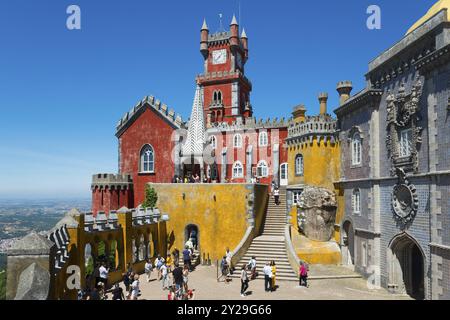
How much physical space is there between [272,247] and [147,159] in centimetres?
1498

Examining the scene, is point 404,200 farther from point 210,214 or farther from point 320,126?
point 210,214

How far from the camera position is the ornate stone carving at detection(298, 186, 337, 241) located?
2667cm

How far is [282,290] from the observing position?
19.2 metres

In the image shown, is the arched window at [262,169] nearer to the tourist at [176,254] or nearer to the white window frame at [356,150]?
the white window frame at [356,150]

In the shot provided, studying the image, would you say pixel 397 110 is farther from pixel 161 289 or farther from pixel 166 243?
pixel 166 243

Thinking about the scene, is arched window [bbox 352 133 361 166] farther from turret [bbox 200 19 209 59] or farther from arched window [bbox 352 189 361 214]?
turret [bbox 200 19 209 59]

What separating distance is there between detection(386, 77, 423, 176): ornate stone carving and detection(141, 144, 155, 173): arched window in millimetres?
20475

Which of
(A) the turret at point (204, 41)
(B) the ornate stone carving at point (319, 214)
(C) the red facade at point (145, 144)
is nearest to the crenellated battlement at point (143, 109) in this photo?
(C) the red facade at point (145, 144)

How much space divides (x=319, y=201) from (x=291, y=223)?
3.18 metres

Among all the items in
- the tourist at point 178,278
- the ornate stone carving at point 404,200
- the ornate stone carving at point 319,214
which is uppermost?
the ornate stone carving at point 404,200

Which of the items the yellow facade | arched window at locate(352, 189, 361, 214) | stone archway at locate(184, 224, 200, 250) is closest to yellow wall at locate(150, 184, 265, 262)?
stone archway at locate(184, 224, 200, 250)

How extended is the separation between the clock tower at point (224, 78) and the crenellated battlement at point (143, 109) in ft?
41.9

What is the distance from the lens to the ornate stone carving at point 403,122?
58.1ft
